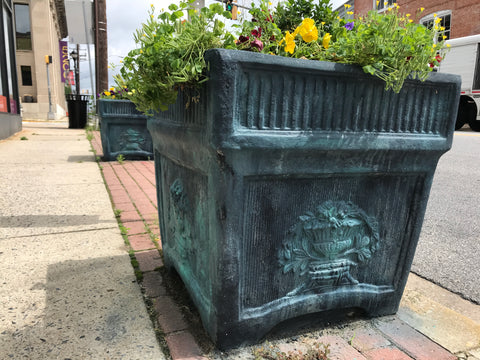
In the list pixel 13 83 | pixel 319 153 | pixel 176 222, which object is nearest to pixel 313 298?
pixel 319 153

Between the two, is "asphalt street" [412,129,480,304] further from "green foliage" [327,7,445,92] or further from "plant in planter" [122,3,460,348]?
"green foliage" [327,7,445,92]

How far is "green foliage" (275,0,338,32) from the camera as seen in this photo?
170 cm

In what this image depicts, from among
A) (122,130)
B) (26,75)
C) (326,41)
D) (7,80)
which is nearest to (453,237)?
(326,41)

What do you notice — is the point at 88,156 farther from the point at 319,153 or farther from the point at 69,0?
the point at 69,0

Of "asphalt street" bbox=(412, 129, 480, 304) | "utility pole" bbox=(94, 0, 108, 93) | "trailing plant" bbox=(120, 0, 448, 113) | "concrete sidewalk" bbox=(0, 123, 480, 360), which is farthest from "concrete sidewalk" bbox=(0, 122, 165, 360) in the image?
"utility pole" bbox=(94, 0, 108, 93)

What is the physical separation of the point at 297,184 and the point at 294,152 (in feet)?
0.48

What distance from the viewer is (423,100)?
1487mm

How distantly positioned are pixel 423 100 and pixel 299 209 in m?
0.66

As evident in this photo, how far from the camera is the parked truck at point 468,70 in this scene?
13.5 metres

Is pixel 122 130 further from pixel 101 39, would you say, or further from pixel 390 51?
pixel 390 51

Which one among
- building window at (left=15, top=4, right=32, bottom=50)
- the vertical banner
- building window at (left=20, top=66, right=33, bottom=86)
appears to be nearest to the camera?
building window at (left=15, top=4, right=32, bottom=50)

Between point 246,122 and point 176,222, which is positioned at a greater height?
point 246,122

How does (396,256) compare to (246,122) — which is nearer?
(246,122)

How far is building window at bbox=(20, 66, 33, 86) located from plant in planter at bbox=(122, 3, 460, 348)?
28332 mm
